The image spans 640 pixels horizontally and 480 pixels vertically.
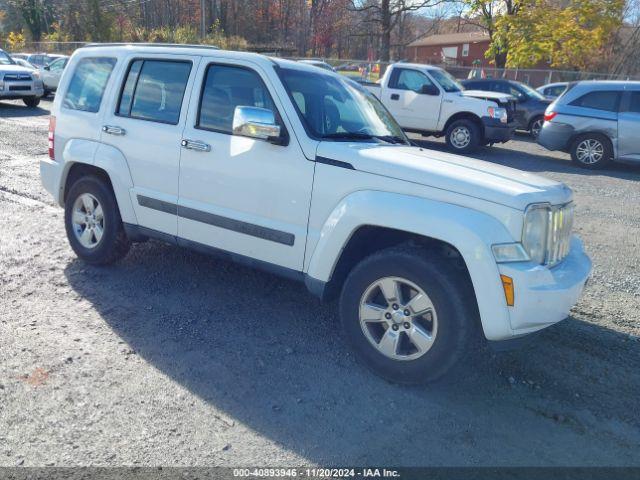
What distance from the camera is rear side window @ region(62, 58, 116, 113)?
16.4ft

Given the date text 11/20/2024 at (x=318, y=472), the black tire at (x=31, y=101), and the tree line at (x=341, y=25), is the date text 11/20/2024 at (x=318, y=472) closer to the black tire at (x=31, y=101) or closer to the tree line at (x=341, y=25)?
the black tire at (x=31, y=101)

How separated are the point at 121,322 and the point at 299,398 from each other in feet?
5.33

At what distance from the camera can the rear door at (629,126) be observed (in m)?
11.5

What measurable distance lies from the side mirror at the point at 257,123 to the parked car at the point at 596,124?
10260mm

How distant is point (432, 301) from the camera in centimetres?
331

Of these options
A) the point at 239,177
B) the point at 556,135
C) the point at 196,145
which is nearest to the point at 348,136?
the point at 239,177

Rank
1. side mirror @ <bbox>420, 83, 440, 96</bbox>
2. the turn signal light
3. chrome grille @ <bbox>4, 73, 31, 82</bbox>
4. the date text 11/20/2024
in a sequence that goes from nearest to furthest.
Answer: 1. the date text 11/20/2024
2. the turn signal light
3. side mirror @ <bbox>420, 83, 440, 96</bbox>
4. chrome grille @ <bbox>4, 73, 31, 82</bbox>

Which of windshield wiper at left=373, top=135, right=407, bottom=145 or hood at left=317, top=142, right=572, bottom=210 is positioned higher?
windshield wiper at left=373, top=135, right=407, bottom=145

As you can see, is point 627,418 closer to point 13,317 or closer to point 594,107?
point 13,317

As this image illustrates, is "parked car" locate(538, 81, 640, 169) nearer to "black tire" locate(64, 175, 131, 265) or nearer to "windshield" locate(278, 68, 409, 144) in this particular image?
"windshield" locate(278, 68, 409, 144)

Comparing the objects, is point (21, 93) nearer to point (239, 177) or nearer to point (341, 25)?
point (239, 177)

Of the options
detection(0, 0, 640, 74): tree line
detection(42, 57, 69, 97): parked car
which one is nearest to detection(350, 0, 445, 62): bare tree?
detection(0, 0, 640, 74): tree line

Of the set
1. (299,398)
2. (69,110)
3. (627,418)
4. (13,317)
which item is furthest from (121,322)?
(627,418)

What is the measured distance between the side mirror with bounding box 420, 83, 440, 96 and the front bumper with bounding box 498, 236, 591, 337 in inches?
416
